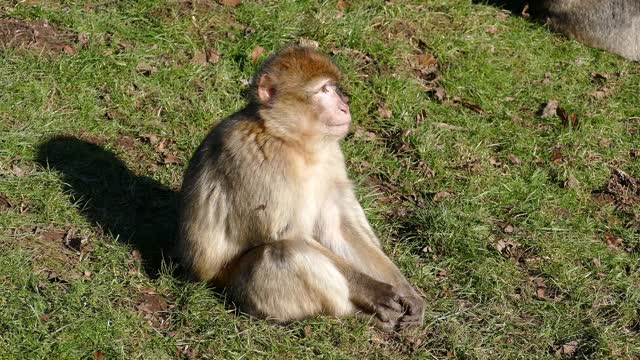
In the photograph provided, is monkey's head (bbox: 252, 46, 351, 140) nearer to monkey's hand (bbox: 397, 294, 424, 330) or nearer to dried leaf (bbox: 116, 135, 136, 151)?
monkey's hand (bbox: 397, 294, 424, 330)

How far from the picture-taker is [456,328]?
198 inches

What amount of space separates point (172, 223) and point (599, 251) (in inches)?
94.9

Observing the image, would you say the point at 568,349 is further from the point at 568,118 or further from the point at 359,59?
the point at 359,59

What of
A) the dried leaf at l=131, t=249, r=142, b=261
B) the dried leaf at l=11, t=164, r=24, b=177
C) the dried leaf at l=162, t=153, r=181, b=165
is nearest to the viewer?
the dried leaf at l=131, t=249, r=142, b=261

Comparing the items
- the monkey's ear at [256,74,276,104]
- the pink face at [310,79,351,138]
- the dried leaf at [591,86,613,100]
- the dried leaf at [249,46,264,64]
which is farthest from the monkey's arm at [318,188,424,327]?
the dried leaf at [591,86,613,100]

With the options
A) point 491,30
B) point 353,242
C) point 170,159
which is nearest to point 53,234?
point 170,159

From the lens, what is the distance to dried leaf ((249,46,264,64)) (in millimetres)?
6980

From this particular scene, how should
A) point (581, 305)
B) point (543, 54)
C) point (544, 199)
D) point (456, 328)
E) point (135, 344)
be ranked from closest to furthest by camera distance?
point (135, 344)
point (456, 328)
point (581, 305)
point (544, 199)
point (543, 54)

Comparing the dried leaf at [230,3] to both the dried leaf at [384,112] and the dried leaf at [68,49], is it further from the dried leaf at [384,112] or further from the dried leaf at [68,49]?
the dried leaf at [384,112]

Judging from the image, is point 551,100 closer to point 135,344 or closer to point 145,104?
point 145,104

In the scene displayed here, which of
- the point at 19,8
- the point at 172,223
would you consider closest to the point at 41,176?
the point at 172,223

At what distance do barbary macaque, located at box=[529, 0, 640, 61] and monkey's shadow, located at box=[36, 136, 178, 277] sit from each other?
3811 mm

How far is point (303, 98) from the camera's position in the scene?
15.4 feet

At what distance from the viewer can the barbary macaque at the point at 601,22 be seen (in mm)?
7965
